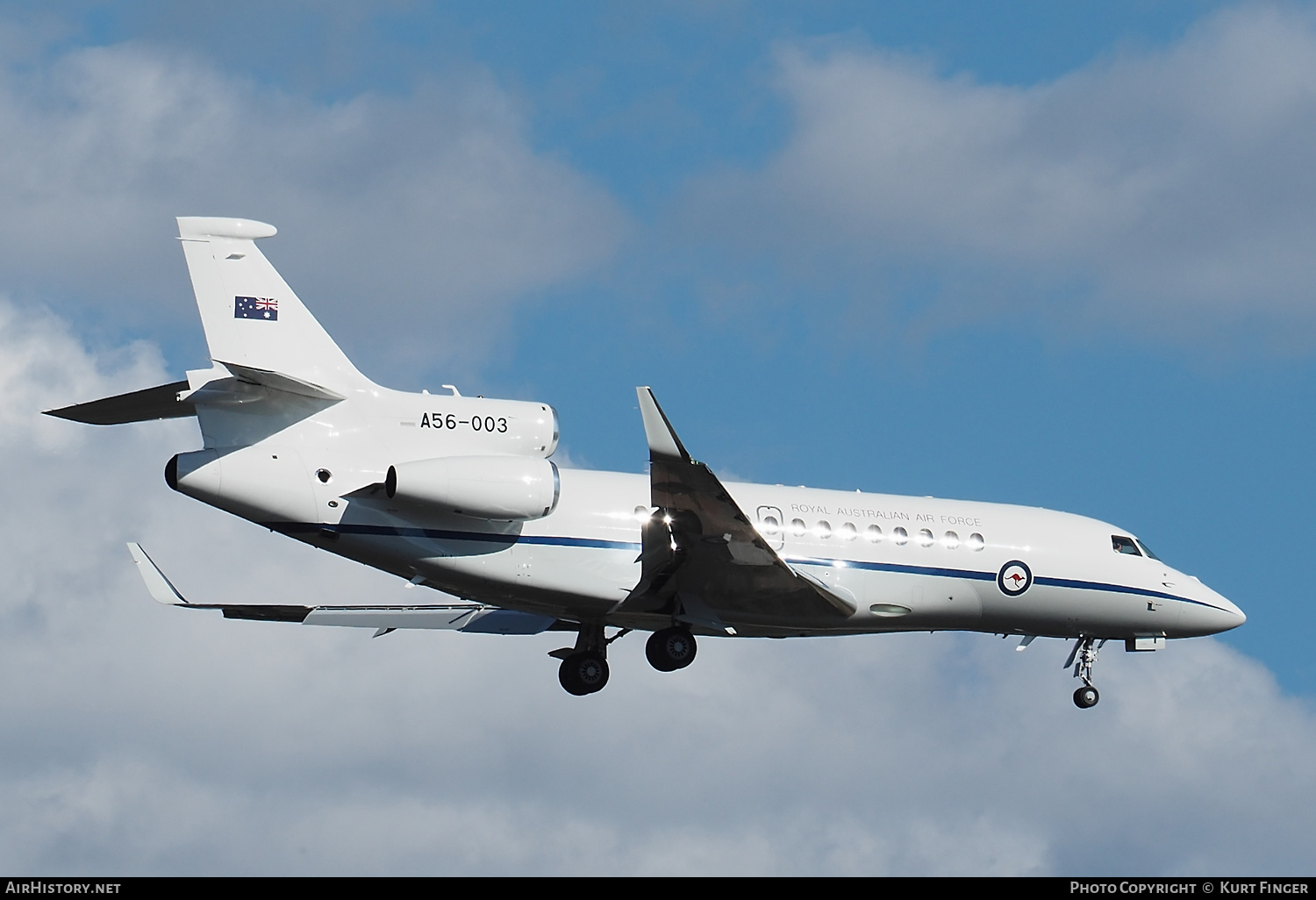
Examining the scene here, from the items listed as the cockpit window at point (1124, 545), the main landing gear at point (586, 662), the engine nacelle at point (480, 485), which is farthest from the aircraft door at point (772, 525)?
the cockpit window at point (1124, 545)

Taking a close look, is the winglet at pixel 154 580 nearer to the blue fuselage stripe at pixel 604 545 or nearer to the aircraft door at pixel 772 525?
the blue fuselage stripe at pixel 604 545

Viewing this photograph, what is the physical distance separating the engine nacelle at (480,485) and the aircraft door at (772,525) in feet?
13.3

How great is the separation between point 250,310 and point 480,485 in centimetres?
416

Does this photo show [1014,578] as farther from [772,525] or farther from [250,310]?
[250,310]

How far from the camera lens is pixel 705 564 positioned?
24344 mm

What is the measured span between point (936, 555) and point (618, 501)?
5.33 meters

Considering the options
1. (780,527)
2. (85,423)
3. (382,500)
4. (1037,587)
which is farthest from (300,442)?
(1037,587)

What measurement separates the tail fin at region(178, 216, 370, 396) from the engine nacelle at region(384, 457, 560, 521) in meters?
1.88

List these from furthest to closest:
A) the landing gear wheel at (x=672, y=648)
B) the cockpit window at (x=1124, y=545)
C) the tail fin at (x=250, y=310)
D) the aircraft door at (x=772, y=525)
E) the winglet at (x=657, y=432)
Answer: the cockpit window at (x=1124, y=545), the aircraft door at (x=772, y=525), the landing gear wheel at (x=672, y=648), the tail fin at (x=250, y=310), the winglet at (x=657, y=432)

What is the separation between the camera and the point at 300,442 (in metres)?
23.0

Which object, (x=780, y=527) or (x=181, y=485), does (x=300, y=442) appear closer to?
(x=181, y=485)

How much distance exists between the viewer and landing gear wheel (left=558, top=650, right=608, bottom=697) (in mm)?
27125

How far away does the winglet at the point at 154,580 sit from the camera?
25.1 m
